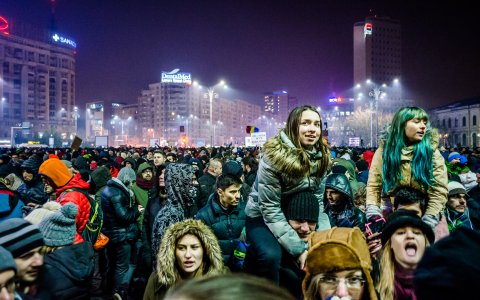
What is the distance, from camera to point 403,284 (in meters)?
3.38

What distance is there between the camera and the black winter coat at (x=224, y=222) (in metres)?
5.43

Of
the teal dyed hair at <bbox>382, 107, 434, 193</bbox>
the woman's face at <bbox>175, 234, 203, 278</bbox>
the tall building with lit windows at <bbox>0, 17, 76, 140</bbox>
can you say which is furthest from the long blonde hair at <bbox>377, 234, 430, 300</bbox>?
the tall building with lit windows at <bbox>0, 17, 76, 140</bbox>

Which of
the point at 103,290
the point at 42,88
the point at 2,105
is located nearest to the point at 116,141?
the point at 42,88

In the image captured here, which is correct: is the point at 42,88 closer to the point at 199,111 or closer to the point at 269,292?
the point at 199,111

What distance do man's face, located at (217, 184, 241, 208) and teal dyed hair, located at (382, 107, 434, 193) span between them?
6.16 ft

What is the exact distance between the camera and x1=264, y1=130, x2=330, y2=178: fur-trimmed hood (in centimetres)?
383

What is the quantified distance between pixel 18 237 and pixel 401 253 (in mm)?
2766

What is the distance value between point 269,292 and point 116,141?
5735 inches

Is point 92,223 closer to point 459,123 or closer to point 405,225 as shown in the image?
point 405,225

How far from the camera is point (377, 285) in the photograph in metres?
3.50

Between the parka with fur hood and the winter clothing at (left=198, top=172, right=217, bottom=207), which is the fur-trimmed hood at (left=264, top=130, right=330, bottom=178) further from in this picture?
the winter clothing at (left=198, top=172, right=217, bottom=207)

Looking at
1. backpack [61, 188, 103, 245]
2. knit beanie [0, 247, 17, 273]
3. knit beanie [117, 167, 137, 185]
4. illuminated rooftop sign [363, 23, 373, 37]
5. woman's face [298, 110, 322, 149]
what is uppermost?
illuminated rooftop sign [363, 23, 373, 37]

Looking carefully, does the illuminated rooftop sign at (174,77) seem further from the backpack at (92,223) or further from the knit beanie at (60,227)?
the knit beanie at (60,227)

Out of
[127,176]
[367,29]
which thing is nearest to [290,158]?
[127,176]
